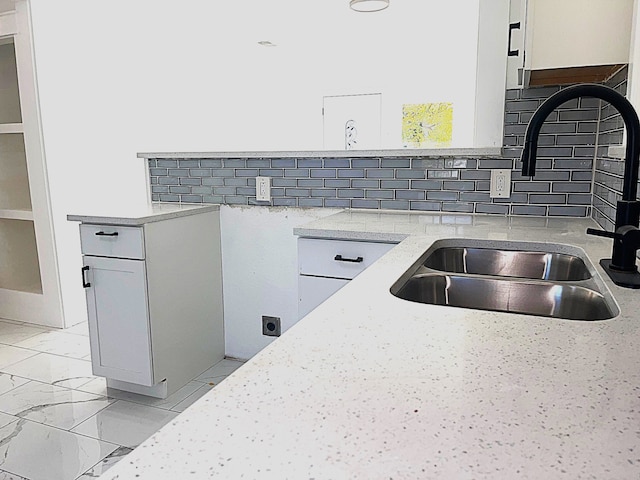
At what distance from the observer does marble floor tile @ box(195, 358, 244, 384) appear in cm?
258

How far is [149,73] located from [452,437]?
4495 mm

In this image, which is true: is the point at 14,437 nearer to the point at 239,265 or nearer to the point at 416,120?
the point at 239,265

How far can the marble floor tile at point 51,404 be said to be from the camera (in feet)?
7.32

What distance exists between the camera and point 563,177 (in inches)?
81.0

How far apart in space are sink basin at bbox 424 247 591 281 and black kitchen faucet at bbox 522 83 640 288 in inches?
12.2

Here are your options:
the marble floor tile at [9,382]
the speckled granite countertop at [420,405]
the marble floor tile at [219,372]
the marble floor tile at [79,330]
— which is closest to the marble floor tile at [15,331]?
the marble floor tile at [79,330]

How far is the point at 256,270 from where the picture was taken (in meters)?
2.65

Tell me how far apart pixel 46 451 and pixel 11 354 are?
1.26 m

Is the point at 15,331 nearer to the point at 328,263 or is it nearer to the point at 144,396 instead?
the point at 144,396

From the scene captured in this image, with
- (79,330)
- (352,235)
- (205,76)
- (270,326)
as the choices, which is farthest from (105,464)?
(205,76)

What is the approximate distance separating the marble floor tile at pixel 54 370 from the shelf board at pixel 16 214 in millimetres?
1019

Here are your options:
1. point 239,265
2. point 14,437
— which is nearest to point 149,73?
point 239,265

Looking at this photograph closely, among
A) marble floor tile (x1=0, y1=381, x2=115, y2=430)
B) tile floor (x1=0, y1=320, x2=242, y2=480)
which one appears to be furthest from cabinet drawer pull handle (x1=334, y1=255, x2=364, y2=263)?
marble floor tile (x1=0, y1=381, x2=115, y2=430)

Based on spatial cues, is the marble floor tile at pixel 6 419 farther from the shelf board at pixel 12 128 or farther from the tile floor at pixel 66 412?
the shelf board at pixel 12 128
